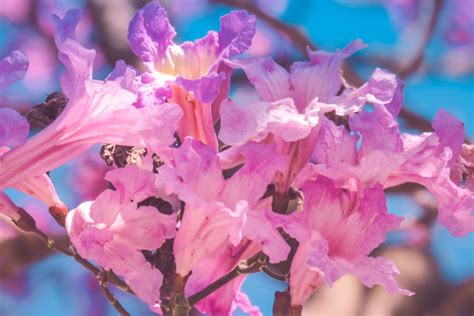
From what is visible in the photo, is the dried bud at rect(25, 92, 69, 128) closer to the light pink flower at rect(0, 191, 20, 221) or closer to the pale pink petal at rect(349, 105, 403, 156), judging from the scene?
the light pink flower at rect(0, 191, 20, 221)

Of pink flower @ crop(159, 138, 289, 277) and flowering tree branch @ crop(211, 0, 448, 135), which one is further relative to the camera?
flowering tree branch @ crop(211, 0, 448, 135)

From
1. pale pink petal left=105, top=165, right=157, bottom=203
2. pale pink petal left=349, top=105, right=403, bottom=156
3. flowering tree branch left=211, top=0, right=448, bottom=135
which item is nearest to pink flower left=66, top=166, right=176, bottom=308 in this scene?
pale pink petal left=105, top=165, right=157, bottom=203

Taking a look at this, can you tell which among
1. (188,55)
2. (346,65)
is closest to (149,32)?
(188,55)

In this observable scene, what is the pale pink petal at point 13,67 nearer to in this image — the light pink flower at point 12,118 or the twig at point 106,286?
the light pink flower at point 12,118

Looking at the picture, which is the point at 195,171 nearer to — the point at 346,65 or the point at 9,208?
the point at 9,208

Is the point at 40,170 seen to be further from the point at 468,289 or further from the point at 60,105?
the point at 468,289

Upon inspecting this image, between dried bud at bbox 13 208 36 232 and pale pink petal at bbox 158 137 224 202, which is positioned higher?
pale pink petal at bbox 158 137 224 202

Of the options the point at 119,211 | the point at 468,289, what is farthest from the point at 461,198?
the point at 468,289
